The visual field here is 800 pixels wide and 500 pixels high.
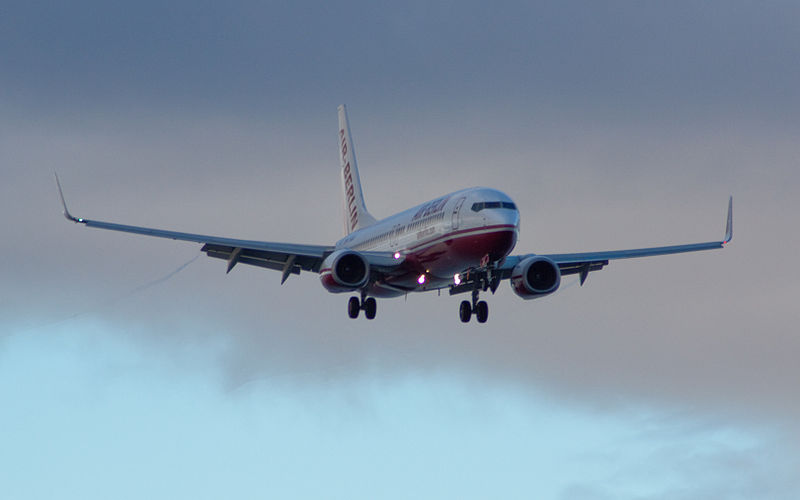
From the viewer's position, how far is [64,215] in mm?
57250

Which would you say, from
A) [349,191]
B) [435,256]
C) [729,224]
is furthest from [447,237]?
[349,191]

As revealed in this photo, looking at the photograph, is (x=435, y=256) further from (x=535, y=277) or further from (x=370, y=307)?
(x=370, y=307)

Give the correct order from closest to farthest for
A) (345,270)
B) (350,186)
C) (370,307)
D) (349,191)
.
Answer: (345,270), (370,307), (349,191), (350,186)

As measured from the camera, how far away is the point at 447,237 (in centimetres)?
5691

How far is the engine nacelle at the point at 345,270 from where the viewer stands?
59938 millimetres

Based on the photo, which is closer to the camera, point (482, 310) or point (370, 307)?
point (482, 310)

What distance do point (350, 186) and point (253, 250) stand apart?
86.7ft

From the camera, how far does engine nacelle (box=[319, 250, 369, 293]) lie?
5994cm

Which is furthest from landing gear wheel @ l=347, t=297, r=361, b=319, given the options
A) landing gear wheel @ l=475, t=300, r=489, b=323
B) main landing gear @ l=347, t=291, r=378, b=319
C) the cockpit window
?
the cockpit window

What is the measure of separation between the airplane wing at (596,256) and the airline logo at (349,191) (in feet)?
67.3

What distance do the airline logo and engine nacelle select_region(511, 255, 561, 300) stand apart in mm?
23844

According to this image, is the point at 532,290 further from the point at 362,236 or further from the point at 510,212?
the point at 362,236

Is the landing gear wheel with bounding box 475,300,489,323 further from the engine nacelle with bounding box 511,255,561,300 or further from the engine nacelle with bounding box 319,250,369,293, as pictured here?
the engine nacelle with bounding box 319,250,369,293

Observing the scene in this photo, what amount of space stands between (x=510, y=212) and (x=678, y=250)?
16170mm
